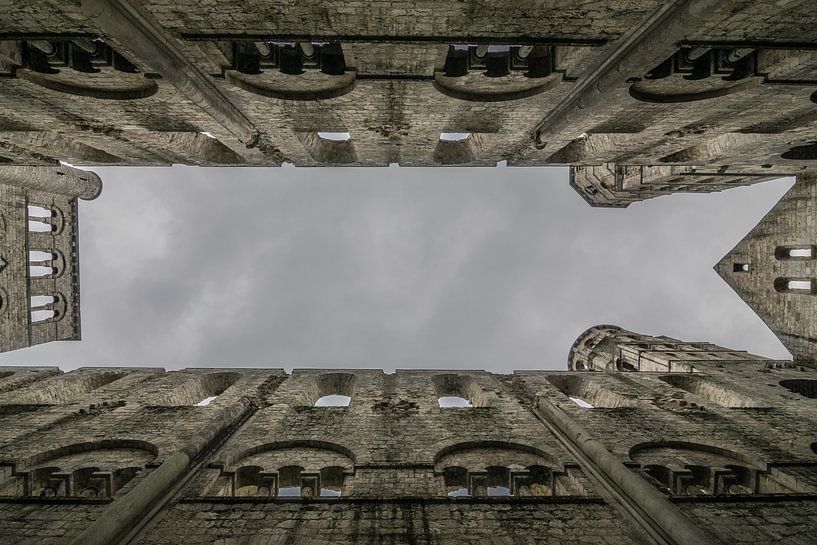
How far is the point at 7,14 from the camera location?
7352 millimetres

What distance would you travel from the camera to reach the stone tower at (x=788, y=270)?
1488cm

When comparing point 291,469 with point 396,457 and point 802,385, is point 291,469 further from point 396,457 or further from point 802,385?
point 802,385

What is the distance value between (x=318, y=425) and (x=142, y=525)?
16.2 ft

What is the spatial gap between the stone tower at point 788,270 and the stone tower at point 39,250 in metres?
30.5

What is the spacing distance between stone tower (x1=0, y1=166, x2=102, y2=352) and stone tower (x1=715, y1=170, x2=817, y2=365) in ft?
100.0

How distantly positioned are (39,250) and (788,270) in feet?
103

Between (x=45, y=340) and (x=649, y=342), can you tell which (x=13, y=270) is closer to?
(x=45, y=340)

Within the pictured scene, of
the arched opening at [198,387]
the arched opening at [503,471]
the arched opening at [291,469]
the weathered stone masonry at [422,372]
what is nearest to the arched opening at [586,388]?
the weathered stone masonry at [422,372]

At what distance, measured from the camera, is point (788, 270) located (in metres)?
15.6

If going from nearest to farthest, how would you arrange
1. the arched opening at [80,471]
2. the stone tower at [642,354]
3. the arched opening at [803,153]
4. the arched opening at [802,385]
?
the arched opening at [80,471]
the arched opening at [803,153]
the arched opening at [802,385]
the stone tower at [642,354]

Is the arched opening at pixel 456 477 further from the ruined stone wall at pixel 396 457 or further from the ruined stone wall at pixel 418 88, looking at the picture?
the ruined stone wall at pixel 418 88

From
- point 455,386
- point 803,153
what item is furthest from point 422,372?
point 803,153

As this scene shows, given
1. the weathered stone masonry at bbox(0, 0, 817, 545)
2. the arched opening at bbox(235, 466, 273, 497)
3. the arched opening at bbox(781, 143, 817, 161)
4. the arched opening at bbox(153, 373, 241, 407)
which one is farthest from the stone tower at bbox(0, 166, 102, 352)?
the arched opening at bbox(781, 143, 817, 161)

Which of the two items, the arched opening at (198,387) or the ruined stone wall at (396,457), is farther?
the arched opening at (198,387)
